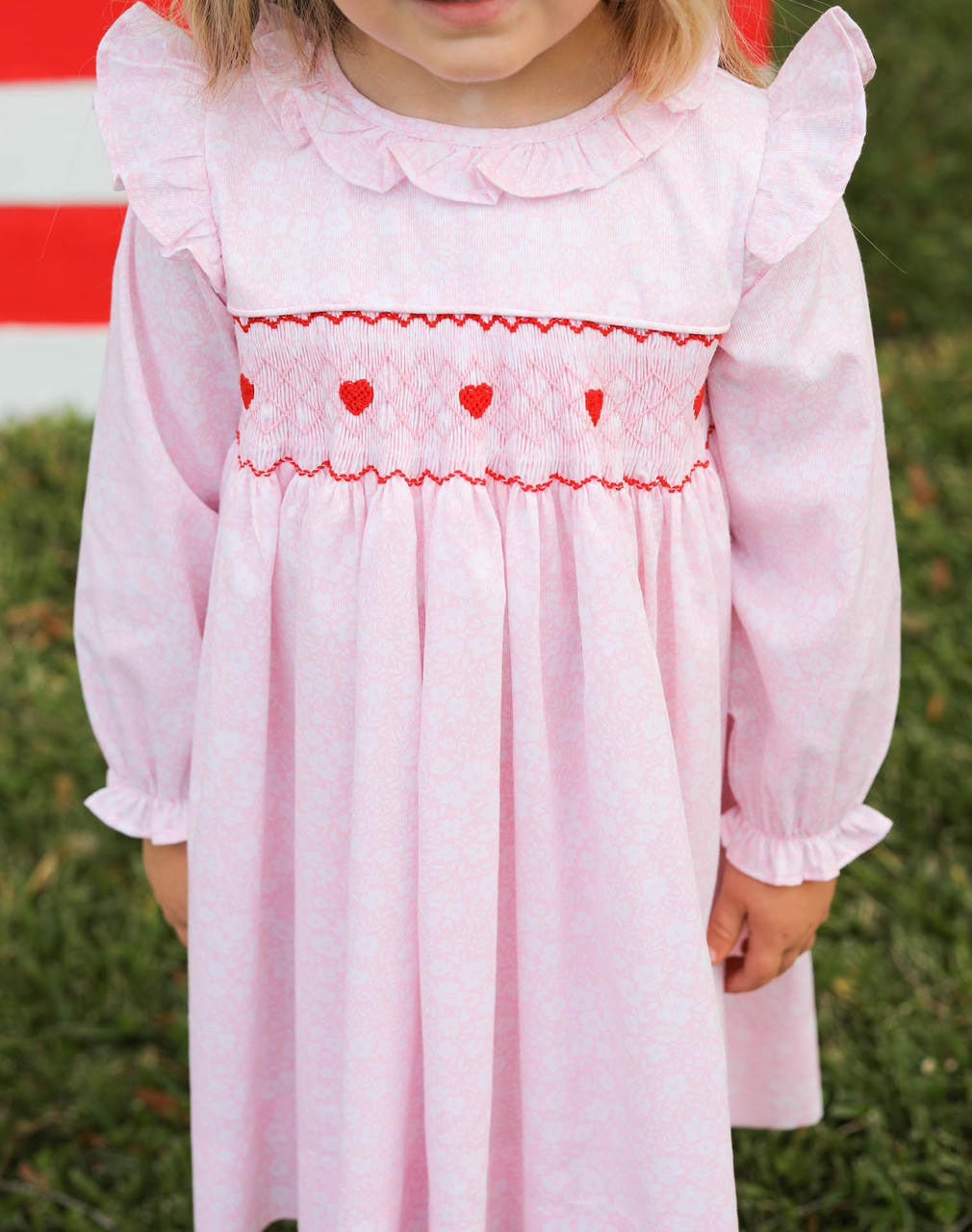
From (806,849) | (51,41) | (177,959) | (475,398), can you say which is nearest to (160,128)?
(475,398)

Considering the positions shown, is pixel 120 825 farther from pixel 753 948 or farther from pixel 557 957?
pixel 753 948

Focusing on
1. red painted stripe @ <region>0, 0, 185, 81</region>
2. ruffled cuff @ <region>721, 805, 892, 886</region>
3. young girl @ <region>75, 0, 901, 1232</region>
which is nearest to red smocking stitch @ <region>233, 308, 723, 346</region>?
young girl @ <region>75, 0, 901, 1232</region>

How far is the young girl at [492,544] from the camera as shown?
99 cm

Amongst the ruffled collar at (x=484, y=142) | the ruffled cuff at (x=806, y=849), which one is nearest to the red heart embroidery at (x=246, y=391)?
the ruffled collar at (x=484, y=142)

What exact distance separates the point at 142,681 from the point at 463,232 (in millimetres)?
452

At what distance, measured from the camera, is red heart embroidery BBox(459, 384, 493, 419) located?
1002 millimetres

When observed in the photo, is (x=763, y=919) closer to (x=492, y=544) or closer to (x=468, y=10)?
(x=492, y=544)

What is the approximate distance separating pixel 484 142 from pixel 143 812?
0.62m

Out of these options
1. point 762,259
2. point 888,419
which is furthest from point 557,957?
point 888,419

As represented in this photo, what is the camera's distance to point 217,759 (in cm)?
112

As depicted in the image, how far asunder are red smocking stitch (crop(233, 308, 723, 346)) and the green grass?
0.60 metres

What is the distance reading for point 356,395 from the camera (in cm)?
102

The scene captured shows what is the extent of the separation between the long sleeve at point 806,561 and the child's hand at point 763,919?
23mm

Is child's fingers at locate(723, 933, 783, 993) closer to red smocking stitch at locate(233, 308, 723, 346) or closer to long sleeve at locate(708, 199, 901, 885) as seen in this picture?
long sleeve at locate(708, 199, 901, 885)
